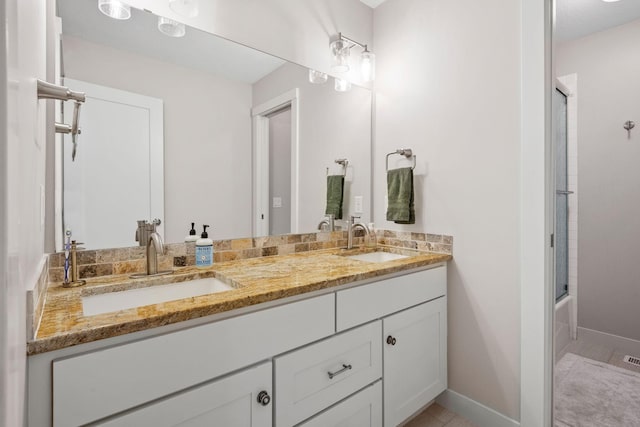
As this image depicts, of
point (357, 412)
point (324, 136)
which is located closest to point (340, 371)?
point (357, 412)

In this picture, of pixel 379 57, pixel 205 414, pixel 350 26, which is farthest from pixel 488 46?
pixel 205 414

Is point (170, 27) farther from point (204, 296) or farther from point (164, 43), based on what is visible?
point (204, 296)

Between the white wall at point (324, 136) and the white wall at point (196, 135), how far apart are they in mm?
232

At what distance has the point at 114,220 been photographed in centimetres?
124

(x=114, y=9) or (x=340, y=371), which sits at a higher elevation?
(x=114, y=9)

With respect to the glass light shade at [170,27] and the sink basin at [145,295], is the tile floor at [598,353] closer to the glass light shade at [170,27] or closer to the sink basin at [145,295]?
the sink basin at [145,295]

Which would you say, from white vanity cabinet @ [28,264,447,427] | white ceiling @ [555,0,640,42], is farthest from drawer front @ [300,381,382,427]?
white ceiling @ [555,0,640,42]

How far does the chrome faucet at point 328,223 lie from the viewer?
1971 mm

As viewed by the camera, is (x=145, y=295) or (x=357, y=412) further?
(x=357, y=412)

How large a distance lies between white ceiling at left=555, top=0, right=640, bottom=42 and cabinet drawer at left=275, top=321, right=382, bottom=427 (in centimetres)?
254

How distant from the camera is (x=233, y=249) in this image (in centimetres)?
156

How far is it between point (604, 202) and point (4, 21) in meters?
3.29

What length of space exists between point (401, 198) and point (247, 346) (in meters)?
1.25

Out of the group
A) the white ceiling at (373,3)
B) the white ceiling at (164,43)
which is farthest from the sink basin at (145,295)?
the white ceiling at (373,3)
